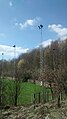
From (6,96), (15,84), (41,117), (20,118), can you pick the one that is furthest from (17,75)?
(41,117)

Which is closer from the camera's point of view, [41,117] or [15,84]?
[41,117]

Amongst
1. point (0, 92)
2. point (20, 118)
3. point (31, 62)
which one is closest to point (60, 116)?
point (20, 118)

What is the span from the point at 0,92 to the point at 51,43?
5019 centimetres

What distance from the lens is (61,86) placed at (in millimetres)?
15039

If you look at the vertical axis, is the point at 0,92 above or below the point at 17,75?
below

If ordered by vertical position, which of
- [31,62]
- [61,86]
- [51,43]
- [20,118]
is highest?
[51,43]

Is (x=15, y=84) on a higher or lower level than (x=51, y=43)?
lower

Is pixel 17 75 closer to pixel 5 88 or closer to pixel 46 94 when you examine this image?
pixel 5 88

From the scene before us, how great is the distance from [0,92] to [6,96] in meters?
0.97

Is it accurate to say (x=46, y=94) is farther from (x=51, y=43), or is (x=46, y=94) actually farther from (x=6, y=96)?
(x=51, y=43)

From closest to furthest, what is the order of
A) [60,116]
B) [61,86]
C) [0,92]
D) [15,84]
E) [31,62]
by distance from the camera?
[60,116], [61,86], [0,92], [15,84], [31,62]

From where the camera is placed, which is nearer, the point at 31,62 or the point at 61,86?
the point at 61,86

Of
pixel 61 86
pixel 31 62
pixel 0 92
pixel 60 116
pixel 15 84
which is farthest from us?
pixel 31 62

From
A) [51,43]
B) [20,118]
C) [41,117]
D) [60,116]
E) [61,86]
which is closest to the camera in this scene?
[60,116]
